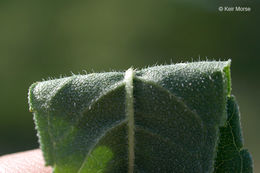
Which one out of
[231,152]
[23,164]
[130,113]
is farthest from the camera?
[23,164]

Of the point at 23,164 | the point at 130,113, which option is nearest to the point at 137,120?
the point at 130,113

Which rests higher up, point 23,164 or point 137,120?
point 137,120

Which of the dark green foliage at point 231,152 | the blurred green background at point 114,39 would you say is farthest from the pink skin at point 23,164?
the blurred green background at point 114,39

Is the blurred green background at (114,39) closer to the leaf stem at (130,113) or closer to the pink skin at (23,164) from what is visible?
the pink skin at (23,164)

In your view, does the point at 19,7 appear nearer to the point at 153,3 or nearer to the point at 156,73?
the point at 153,3

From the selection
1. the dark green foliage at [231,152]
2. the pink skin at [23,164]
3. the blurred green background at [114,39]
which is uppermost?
the blurred green background at [114,39]

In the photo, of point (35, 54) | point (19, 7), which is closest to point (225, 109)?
point (35, 54)

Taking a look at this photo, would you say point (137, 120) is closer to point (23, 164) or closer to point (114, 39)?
point (23, 164)
